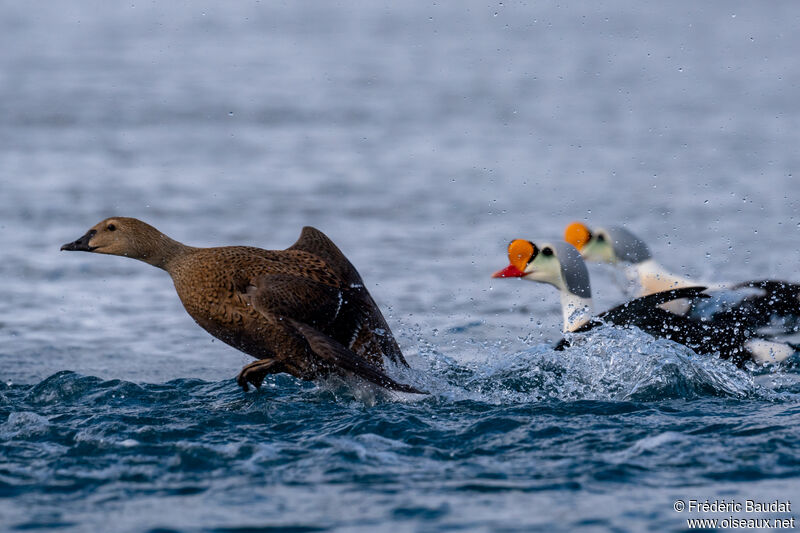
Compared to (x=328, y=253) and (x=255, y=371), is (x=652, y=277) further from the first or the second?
(x=255, y=371)

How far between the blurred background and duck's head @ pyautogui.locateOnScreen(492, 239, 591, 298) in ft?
1.23

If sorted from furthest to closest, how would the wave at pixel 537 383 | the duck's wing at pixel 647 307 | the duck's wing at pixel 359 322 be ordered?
1. the duck's wing at pixel 647 307
2. the duck's wing at pixel 359 322
3. the wave at pixel 537 383

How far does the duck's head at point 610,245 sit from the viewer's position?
9062mm

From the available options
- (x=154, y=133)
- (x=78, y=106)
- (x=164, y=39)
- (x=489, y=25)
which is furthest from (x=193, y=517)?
(x=489, y=25)

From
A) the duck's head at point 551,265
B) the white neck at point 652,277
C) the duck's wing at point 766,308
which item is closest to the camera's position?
the duck's wing at point 766,308

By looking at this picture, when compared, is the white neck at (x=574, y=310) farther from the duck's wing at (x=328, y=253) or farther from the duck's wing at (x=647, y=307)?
the duck's wing at (x=328, y=253)

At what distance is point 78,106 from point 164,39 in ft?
23.4

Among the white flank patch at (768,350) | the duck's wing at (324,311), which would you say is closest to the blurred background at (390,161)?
the duck's wing at (324,311)

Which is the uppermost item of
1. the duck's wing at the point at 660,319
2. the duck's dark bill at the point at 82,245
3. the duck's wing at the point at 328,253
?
the duck's dark bill at the point at 82,245

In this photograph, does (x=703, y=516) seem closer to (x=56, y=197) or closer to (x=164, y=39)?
(x=56, y=197)

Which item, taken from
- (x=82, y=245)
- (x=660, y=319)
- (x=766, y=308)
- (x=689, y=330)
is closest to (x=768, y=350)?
(x=766, y=308)

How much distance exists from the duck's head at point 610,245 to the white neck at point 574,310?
3.68 ft

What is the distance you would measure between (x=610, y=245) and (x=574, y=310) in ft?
4.26

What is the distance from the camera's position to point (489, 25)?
80.1 ft
